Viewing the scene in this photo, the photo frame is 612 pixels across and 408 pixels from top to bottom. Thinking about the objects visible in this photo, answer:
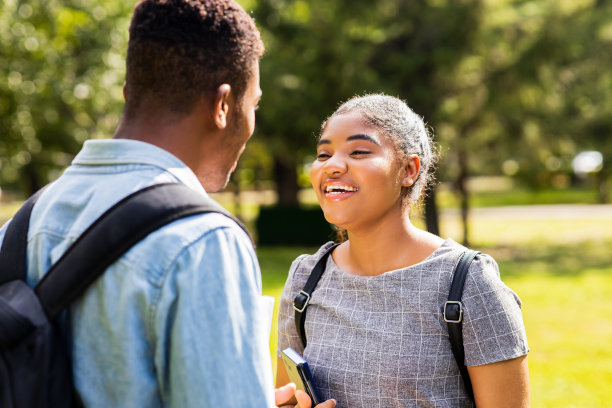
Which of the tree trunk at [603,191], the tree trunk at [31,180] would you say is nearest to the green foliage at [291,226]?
the tree trunk at [31,180]

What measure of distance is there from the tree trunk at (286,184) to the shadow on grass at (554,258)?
18.9ft

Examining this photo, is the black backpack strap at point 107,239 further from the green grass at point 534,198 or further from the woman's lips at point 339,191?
the green grass at point 534,198

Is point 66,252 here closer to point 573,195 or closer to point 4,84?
point 4,84

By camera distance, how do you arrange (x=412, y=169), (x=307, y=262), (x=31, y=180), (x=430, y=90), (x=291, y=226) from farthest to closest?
(x=31, y=180)
(x=291, y=226)
(x=430, y=90)
(x=307, y=262)
(x=412, y=169)

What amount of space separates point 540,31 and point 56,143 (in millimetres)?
14717

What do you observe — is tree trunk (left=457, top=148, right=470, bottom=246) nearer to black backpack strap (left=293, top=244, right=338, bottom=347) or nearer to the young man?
black backpack strap (left=293, top=244, right=338, bottom=347)

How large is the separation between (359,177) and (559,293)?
29.8ft

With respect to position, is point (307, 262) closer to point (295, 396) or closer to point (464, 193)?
point (295, 396)

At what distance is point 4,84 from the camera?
28.6 feet

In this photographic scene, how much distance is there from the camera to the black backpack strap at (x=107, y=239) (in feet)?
3.90

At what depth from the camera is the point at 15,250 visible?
1309 mm

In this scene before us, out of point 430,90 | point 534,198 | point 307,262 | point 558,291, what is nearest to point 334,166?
point 307,262

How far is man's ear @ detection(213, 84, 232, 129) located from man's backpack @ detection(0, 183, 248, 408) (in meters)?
0.27

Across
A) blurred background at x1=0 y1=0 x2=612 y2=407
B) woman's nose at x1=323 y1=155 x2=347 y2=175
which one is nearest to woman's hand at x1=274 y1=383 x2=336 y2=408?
woman's nose at x1=323 y1=155 x2=347 y2=175
